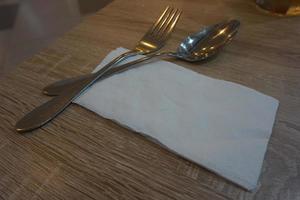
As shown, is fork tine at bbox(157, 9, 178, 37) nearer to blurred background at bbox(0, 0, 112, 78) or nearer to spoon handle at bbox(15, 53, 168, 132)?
spoon handle at bbox(15, 53, 168, 132)

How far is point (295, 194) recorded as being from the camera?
0.72 feet

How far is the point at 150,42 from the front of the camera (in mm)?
409

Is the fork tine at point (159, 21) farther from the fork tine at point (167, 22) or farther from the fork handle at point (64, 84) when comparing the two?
the fork handle at point (64, 84)

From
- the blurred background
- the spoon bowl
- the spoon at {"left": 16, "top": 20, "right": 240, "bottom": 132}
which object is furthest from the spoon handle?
the blurred background

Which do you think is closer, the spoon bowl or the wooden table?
the wooden table

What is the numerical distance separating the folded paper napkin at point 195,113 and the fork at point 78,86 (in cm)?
1

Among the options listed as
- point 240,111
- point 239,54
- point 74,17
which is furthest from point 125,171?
point 74,17

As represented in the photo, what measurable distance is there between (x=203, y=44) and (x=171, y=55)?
6 cm

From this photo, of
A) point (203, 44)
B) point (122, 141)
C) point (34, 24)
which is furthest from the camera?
point (34, 24)

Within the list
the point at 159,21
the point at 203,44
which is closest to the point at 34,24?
the point at 159,21

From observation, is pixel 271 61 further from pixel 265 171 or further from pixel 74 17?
pixel 74 17

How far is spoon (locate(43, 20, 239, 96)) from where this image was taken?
0.34 meters

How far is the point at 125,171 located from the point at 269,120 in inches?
6.8

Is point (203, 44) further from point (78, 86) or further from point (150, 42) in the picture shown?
point (78, 86)
